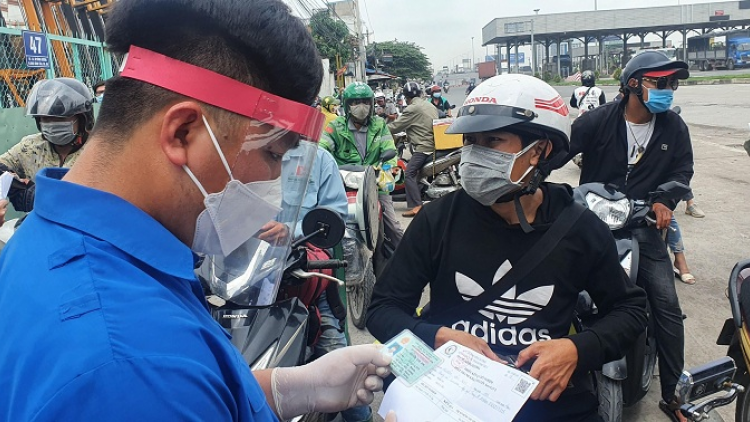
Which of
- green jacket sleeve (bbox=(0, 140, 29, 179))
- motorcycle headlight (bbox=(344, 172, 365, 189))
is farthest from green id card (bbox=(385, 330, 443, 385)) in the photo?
green jacket sleeve (bbox=(0, 140, 29, 179))

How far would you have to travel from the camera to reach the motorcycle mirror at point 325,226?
245cm

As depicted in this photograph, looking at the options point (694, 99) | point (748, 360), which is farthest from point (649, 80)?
point (694, 99)

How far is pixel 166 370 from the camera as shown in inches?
27.9

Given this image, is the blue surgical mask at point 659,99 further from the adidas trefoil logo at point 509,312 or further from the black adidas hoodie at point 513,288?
the adidas trefoil logo at point 509,312

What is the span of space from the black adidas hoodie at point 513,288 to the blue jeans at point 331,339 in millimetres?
866

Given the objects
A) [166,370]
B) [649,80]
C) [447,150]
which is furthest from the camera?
[447,150]

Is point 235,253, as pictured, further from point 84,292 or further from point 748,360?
point 748,360

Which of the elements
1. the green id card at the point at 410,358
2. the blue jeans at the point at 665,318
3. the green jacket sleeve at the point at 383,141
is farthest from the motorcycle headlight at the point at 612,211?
the green jacket sleeve at the point at 383,141

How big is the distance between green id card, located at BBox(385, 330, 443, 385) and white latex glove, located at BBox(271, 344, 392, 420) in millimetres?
61

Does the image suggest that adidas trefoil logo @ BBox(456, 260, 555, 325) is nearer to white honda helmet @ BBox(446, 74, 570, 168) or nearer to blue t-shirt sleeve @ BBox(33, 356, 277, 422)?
white honda helmet @ BBox(446, 74, 570, 168)

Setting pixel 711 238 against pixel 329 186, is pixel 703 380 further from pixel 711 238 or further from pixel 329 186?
pixel 711 238

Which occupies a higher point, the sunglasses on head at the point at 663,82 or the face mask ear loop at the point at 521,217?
the sunglasses on head at the point at 663,82

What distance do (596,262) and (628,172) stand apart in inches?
70.4

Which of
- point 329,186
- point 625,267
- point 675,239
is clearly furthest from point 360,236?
point 675,239
